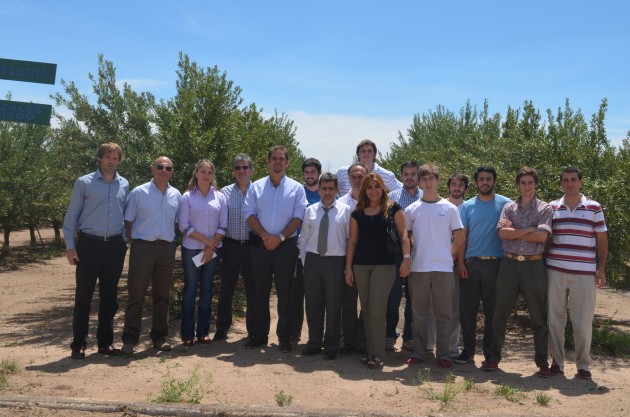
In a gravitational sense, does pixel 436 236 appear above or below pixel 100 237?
above

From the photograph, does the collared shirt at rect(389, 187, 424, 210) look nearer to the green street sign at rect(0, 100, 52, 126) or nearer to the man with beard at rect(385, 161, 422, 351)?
the man with beard at rect(385, 161, 422, 351)

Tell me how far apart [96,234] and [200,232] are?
3.69 feet

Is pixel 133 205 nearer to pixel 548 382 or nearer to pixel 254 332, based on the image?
pixel 254 332

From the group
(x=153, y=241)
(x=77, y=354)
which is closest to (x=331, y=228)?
(x=153, y=241)

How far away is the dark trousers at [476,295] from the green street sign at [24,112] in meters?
4.75

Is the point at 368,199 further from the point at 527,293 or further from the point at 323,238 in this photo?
the point at 527,293

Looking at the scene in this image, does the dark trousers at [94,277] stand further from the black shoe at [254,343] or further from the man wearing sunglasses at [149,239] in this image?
the black shoe at [254,343]

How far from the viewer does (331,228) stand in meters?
6.39

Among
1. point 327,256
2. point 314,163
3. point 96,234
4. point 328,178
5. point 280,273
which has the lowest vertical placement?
point 280,273

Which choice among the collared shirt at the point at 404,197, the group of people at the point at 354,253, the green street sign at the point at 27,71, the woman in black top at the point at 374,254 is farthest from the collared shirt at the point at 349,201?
the green street sign at the point at 27,71

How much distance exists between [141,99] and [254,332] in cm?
879

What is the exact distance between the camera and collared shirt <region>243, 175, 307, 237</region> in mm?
6703

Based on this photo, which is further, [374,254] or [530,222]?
[374,254]

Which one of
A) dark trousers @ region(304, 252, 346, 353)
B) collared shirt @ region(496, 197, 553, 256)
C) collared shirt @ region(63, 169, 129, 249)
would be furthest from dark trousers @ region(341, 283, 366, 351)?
collared shirt @ region(63, 169, 129, 249)
